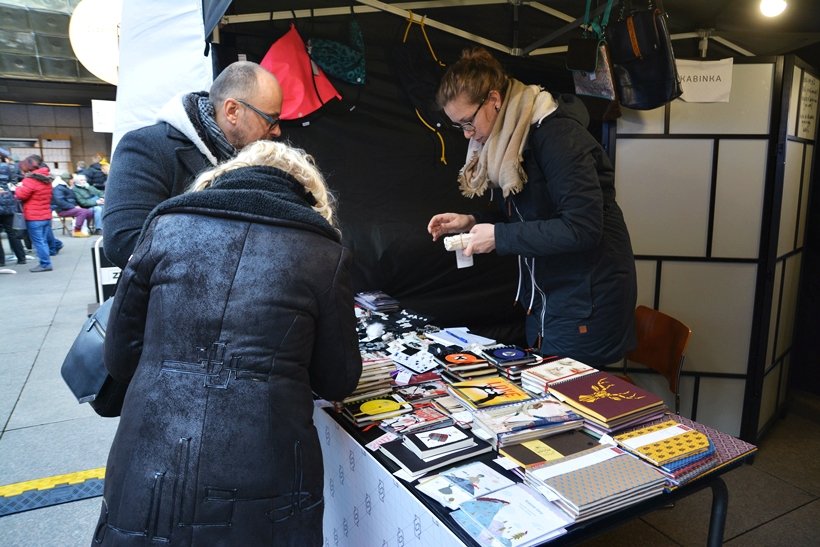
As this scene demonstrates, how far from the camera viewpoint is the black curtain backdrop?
264cm

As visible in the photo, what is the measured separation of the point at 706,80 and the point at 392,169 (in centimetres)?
172

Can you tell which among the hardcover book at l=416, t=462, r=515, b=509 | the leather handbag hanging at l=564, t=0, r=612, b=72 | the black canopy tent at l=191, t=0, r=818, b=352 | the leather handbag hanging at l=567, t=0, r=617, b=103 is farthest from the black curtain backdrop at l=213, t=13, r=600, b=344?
the hardcover book at l=416, t=462, r=515, b=509

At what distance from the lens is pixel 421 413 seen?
1.50 metres

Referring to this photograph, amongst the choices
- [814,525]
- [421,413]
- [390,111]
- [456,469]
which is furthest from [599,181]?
[814,525]

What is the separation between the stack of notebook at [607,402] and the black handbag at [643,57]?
1371mm

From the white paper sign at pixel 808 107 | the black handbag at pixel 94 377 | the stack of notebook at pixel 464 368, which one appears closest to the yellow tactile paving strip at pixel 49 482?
the black handbag at pixel 94 377

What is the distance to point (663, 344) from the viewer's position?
2582mm

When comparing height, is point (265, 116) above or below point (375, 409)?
above

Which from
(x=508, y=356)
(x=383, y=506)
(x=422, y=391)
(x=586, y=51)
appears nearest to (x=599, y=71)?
(x=586, y=51)

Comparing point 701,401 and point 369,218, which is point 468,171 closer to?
point 369,218

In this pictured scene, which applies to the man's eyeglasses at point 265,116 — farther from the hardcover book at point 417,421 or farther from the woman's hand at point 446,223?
the hardcover book at point 417,421

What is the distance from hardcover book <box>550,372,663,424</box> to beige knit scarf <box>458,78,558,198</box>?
683mm

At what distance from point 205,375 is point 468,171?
4.46 feet

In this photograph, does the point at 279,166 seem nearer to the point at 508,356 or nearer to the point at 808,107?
the point at 508,356
